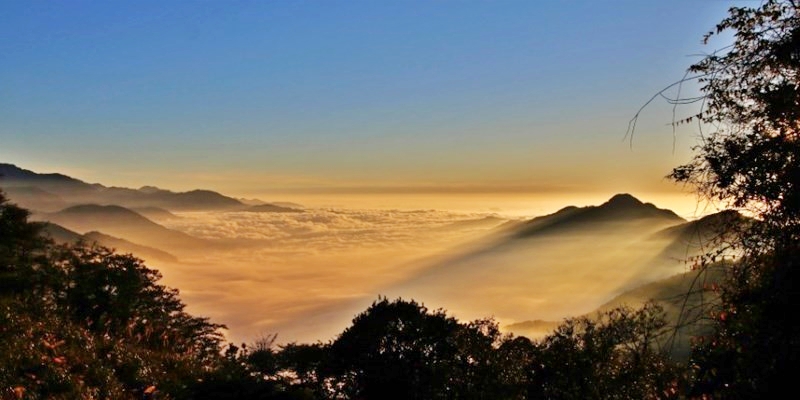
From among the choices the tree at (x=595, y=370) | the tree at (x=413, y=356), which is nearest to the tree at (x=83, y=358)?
the tree at (x=413, y=356)

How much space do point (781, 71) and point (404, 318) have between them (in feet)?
107

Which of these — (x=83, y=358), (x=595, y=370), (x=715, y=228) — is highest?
(x=715, y=228)

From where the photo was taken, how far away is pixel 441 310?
136 feet

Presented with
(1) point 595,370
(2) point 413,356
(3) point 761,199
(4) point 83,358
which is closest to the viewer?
(3) point 761,199

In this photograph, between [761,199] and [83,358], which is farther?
[83,358]

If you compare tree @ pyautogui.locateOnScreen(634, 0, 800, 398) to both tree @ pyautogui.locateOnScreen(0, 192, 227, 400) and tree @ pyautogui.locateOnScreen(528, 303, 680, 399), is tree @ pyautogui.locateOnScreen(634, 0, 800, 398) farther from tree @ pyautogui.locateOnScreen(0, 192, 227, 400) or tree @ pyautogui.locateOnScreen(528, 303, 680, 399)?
tree @ pyautogui.locateOnScreen(528, 303, 680, 399)

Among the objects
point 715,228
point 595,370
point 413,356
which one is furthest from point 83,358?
point 595,370

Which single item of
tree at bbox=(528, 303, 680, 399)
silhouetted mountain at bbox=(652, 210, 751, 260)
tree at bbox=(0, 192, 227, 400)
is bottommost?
tree at bbox=(528, 303, 680, 399)

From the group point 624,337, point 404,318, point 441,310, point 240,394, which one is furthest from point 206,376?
point 624,337

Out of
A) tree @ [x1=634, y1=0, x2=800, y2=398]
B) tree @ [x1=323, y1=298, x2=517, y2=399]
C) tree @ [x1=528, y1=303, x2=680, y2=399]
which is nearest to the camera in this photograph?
tree @ [x1=634, y1=0, x2=800, y2=398]

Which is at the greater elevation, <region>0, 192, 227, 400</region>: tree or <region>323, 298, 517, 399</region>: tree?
<region>0, 192, 227, 400</region>: tree

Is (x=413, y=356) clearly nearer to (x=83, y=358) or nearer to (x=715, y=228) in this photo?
(x=83, y=358)

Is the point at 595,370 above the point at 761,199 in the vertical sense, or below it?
below

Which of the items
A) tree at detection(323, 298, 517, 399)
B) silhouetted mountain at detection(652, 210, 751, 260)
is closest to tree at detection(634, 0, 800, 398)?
silhouetted mountain at detection(652, 210, 751, 260)
